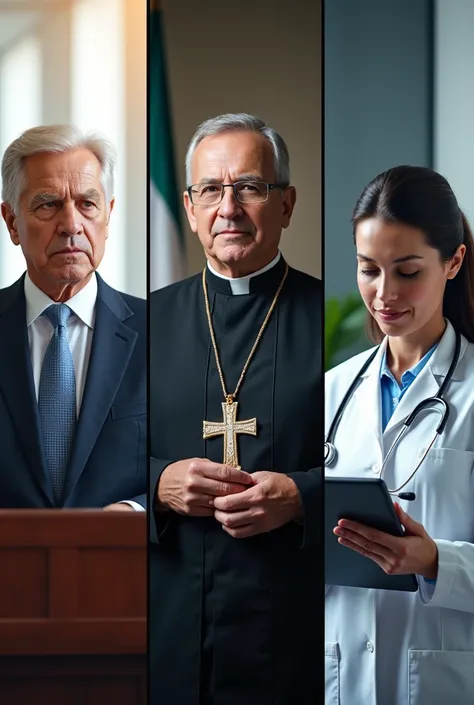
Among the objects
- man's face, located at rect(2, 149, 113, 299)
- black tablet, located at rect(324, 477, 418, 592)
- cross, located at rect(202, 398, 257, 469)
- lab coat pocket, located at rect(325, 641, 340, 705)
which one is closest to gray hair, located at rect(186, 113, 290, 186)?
cross, located at rect(202, 398, 257, 469)

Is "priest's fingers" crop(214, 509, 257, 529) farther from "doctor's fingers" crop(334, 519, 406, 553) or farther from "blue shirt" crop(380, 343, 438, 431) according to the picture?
"blue shirt" crop(380, 343, 438, 431)

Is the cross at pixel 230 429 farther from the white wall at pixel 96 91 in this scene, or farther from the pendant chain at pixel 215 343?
the white wall at pixel 96 91

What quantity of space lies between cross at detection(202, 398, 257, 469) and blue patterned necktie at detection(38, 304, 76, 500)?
0.38 m

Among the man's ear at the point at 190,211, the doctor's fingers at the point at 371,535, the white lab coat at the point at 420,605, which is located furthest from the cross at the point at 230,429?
the white lab coat at the point at 420,605

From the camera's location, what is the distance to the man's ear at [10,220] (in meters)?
0.90

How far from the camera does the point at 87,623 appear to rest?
2.81ft

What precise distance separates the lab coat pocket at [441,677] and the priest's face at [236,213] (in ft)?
1.74

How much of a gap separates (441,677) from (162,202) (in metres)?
0.60

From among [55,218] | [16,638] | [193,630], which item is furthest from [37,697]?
[55,218]

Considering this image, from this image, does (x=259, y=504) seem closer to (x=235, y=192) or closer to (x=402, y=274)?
(x=235, y=192)

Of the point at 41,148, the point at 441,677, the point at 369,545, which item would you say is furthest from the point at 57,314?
the point at 441,677

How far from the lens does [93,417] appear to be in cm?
90

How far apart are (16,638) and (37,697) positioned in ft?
0.20

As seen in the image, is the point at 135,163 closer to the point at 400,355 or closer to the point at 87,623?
the point at 400,355
